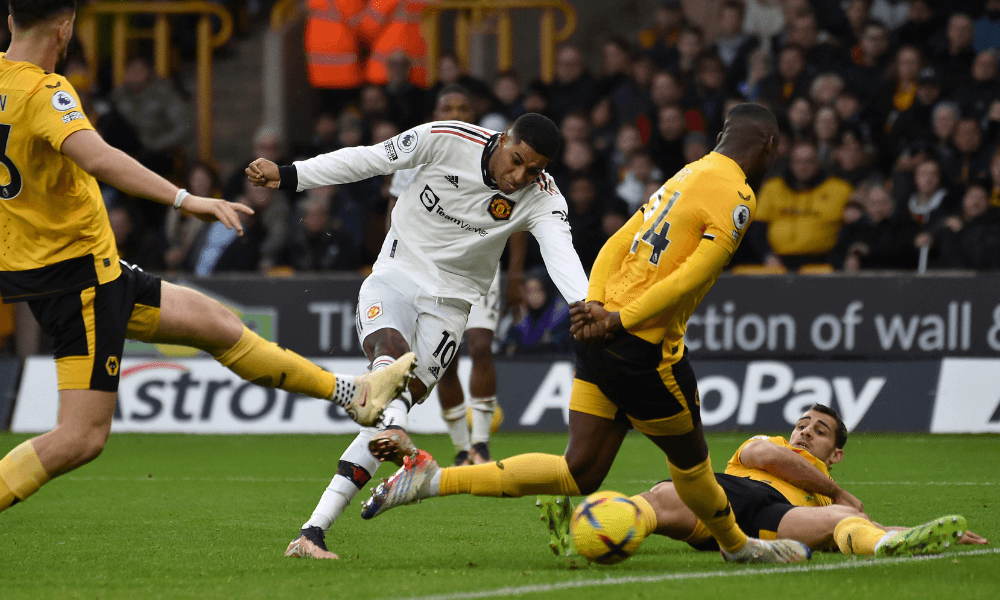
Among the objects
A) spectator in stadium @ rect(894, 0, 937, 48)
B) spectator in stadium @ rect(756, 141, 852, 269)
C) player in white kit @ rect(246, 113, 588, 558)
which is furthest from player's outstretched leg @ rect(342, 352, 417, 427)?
spectator in stadium @ rect(894, 0, 937, 48)

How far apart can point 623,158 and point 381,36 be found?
14.4ft

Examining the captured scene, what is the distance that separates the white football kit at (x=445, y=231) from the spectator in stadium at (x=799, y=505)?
52.2 inches

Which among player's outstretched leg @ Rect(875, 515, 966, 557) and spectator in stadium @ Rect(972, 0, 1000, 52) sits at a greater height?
spectator in stadium @ Rect(972, 0, 1000, 52)

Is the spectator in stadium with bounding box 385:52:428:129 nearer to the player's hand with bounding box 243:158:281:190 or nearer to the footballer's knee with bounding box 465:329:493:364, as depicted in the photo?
the footballer's knee with bounding box 465:329:493:364

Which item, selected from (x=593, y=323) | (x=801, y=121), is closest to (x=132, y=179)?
(x=593, y=323)

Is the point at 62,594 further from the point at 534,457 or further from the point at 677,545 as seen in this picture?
the point at 677,545

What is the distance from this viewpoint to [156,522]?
659 centimetres

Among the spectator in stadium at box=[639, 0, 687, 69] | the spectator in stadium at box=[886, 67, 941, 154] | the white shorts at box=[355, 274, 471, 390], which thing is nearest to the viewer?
the white shorts at box=[355, 274, 471, 390]

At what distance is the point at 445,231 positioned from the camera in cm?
611

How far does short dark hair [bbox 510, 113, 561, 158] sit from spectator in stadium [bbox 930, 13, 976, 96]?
827cm

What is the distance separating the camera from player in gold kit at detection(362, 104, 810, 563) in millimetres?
4730

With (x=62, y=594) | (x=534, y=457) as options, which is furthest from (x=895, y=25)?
(x=62, y=594)

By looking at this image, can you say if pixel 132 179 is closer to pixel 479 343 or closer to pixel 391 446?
pixel 391 446

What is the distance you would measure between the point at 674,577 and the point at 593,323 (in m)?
1.06
